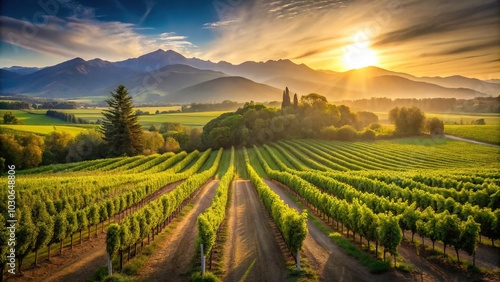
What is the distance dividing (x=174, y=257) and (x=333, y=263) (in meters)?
12.0

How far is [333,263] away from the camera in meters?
21.6

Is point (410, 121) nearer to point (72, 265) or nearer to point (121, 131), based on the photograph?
point (121, 131)

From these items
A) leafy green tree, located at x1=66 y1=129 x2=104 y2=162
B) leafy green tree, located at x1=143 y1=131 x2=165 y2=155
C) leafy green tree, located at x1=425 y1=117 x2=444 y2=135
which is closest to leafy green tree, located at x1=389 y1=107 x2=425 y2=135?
leafy green tree, located at x1=425 y1=117 x2=444 y2=135

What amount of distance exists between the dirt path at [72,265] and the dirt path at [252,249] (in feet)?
31.3

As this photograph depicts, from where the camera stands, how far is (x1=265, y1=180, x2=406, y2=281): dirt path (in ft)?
63.2

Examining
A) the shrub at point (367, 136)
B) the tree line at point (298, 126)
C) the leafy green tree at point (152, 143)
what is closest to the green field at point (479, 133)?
the tree line at point (298, 126)

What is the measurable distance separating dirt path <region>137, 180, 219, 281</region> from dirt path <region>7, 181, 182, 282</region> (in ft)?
12.1

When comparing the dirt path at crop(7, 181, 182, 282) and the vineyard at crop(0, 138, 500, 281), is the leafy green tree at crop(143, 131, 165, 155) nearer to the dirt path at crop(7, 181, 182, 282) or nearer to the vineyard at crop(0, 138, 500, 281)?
the vineyard at crop(0, 138, 500, 281)

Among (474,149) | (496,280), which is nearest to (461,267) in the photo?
(496,280)

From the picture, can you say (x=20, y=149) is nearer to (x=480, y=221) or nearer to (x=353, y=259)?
(x=353, y=259)

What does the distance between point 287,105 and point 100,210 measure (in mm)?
122883

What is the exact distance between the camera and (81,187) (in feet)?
121

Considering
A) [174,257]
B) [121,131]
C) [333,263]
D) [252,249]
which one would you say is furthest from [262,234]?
[121,131]

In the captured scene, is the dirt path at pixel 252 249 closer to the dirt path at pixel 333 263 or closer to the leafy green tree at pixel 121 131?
the dirt path at pixel 333 263
